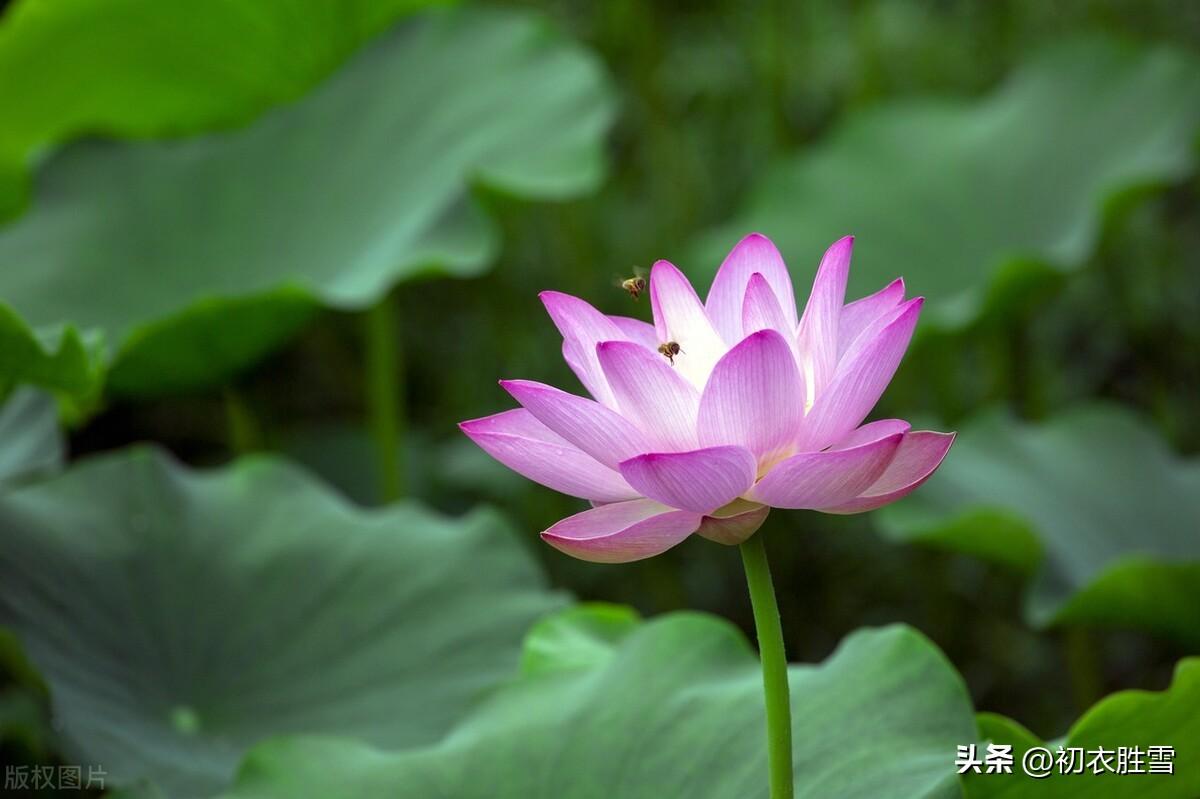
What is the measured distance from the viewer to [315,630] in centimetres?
102

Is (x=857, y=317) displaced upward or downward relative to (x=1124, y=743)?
upward

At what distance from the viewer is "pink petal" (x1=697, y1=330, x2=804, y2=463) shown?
1.51 feet

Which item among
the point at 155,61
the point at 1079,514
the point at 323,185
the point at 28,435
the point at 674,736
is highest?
the point at 155,61

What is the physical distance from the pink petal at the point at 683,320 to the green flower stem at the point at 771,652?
92mm

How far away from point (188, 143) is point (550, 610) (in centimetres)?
81

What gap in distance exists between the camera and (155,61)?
1600 mm

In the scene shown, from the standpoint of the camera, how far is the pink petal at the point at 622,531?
0.48 metres

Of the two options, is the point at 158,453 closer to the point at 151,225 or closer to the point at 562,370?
the point at 151,225

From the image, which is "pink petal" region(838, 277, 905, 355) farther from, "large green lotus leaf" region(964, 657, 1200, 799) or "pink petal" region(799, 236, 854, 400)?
"large green lotus leaf" region(964, 657, 1200, 799)

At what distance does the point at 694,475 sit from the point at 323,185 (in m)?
1.06

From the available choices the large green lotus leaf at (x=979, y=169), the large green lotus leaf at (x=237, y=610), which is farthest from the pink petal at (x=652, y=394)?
the large green lotus leaf at (x=979, y=169)

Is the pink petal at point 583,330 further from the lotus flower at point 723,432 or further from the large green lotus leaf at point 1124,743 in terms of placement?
the large green lotus leaf at point 1124,743

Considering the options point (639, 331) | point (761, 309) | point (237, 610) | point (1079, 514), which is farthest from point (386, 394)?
point (761, 309)

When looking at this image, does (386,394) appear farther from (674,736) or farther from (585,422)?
(585,422)
